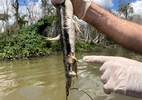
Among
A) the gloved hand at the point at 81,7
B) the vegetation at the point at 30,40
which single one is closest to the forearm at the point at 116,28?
the gloved hand at the point at 81,7

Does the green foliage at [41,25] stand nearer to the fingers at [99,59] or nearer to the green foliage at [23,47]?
the green foliage at [23,47]

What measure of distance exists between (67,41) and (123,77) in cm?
65

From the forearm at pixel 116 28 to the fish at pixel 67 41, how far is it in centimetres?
104

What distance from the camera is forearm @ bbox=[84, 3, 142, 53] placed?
3.16 metres

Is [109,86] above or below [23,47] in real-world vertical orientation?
above

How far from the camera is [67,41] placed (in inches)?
80.3

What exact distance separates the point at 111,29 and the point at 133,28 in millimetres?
248

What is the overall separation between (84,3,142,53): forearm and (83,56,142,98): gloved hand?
5.32 feet

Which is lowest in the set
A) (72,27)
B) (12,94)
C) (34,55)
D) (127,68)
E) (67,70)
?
(34,55)

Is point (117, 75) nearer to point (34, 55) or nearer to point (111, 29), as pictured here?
point (111, 29)

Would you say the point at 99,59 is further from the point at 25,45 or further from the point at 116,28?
the point at 25,45

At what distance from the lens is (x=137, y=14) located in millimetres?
43531

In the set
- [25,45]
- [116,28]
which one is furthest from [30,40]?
[116,28]

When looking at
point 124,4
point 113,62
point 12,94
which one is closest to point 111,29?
point 113,62
